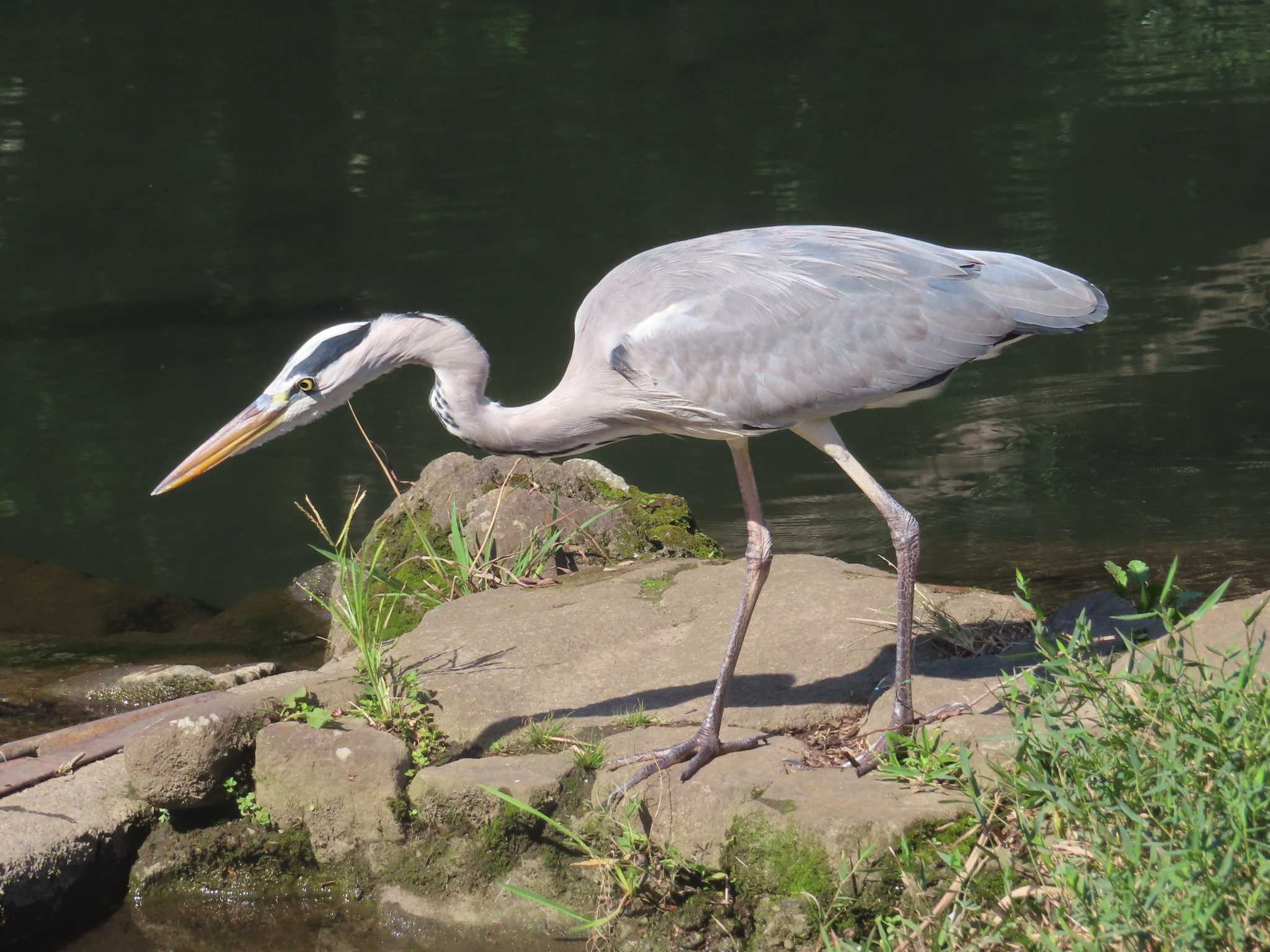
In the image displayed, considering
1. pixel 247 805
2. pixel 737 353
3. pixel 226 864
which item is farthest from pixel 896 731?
pixel 226 864

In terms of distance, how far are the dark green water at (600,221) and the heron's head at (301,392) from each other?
3.64 m

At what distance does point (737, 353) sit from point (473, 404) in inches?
33.6

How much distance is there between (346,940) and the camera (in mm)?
4137

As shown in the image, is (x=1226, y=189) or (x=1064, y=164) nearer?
(x=1226, y=189)

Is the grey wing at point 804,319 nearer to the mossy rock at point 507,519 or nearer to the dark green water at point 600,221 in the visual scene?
the mossy rock at point 507,519

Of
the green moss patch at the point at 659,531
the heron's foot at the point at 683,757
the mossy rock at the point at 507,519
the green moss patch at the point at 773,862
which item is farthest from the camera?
the green moss patch at the point at 659,531

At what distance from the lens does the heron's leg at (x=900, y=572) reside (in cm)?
414

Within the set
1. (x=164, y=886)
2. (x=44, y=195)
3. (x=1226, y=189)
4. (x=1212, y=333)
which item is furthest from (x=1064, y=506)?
(x=44, y=195)

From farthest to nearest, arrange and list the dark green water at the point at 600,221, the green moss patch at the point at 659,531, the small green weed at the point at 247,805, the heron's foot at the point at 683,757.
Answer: the dark green water at the point at 600,221
the green moss patch at the point at 659,531
the small green weed at the point at 247,805
the heron's foot at the point at 683,757

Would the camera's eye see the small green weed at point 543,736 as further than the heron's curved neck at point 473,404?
No

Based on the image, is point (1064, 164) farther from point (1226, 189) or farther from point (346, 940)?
A: point (346, 940)

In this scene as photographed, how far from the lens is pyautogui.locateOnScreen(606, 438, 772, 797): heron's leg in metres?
4.03

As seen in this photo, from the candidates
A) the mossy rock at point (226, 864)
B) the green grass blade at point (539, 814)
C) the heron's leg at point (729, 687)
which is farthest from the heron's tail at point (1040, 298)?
the mossy rock at point (226, 864)

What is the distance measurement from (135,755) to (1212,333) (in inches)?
341
